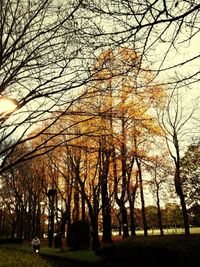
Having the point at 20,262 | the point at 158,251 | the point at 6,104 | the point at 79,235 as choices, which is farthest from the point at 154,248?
the point at 79,235

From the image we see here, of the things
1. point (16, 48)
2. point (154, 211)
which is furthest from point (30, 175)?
point (154, 211)

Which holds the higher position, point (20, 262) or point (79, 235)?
point (79, 235)

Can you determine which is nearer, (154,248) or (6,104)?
(6,104)

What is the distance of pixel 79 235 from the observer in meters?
23.4

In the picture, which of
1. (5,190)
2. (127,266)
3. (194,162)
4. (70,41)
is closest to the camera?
(70,41)

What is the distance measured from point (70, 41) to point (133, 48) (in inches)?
92.4

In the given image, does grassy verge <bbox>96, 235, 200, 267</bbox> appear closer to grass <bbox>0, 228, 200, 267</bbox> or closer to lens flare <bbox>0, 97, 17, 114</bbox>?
grass <bbox>0, 228, 200, 267</bbox>

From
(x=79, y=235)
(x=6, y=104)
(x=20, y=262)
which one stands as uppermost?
(x=6, y=104)

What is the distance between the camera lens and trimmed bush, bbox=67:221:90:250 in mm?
23109

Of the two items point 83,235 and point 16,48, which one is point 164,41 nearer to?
point 16,48

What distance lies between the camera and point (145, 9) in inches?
154

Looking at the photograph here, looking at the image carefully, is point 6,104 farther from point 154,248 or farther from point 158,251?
point 154,248

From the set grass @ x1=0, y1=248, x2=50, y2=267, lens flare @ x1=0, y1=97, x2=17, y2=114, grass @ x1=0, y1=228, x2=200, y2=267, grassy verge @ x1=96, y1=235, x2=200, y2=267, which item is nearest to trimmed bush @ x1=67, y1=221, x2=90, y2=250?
grass @ x1=0, y1=228, x2=200, y2=267

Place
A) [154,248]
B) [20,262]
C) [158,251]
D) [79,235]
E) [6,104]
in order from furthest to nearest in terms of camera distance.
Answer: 1. [79,235]
2. [154,248]
3. [158,251]
4. [20,262]
5. [6,104]
